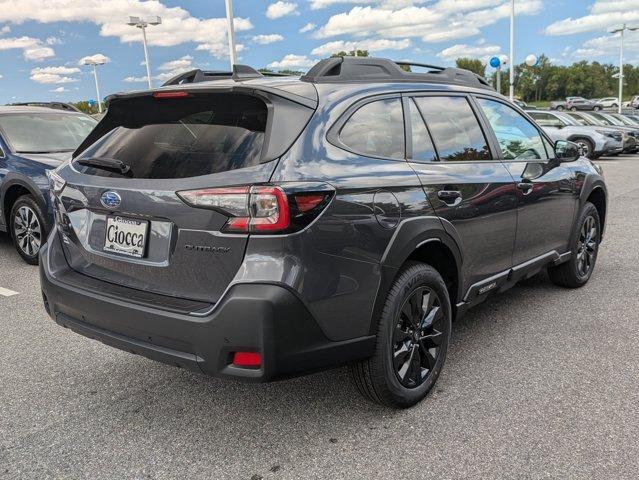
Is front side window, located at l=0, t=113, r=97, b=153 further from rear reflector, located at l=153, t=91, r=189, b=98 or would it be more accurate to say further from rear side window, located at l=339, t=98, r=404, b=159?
rear side window, located at l=339, t=98, r=404, b=159

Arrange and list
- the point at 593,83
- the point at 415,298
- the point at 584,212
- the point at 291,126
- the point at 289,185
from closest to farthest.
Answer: the point at 289,185, the point at 291,126, the point at 415,298, the point at 584,212, the point at 593,83

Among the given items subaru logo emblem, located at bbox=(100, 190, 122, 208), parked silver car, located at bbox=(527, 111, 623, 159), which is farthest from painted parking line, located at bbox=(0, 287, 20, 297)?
parked silver car, located at bbox=(527, 111, 623, 159)

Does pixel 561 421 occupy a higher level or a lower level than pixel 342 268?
lower

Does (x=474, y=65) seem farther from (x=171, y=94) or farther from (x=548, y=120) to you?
(x=171, y=94)

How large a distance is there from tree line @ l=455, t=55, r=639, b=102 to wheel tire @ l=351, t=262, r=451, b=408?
128201 millimetres

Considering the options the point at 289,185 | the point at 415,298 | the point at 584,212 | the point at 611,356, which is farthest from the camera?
the point at 584,212

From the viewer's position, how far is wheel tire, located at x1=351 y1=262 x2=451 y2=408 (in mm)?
2826

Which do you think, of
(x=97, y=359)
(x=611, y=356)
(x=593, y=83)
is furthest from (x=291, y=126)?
(x=593, y=83)

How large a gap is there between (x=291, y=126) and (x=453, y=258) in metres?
1.30

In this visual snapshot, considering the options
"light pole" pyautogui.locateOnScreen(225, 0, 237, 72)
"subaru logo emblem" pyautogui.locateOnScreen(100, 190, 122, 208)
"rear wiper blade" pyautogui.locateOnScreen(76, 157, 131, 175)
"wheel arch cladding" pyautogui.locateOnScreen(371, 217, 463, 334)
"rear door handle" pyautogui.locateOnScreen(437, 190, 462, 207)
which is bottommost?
"wheel arch cladding" pyautogui.locateOnScreen(371, 217, 463, 334)

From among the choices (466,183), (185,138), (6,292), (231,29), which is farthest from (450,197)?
(231,29)

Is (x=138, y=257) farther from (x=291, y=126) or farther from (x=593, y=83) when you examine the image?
(x=593, y=83)

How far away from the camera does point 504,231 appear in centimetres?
379

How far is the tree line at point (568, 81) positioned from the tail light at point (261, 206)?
423 ft
